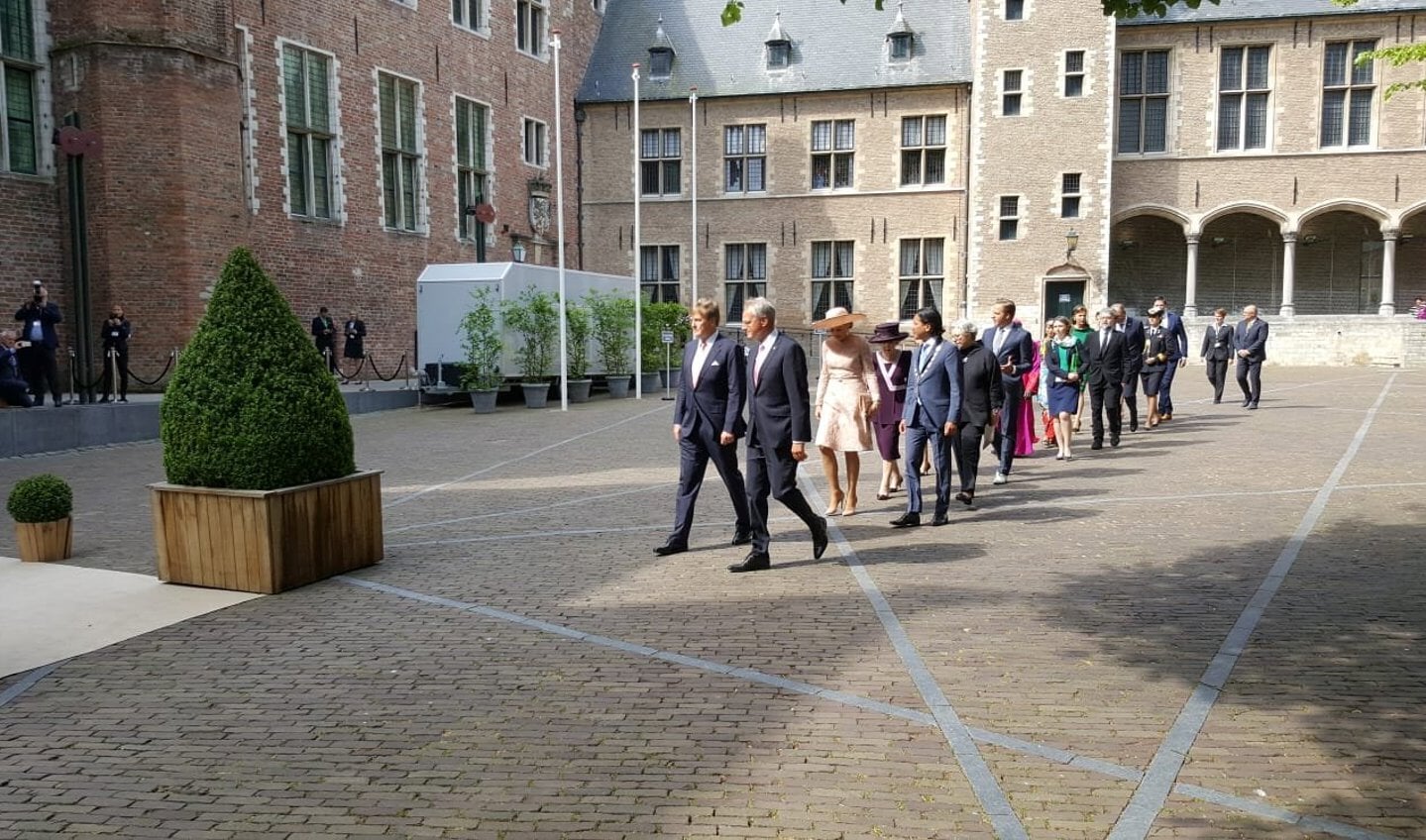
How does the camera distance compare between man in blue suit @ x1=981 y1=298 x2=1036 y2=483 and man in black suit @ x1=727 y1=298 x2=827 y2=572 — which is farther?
man in blue suit @ x1=981 y1=298 x2=1036 y2=483

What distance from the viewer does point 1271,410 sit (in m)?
16.7

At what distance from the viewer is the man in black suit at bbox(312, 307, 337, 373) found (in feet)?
68.8

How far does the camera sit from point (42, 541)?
6.95 metres

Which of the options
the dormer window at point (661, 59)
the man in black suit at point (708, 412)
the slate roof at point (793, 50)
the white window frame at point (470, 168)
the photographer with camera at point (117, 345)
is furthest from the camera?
the dormer window at point (661, 59)

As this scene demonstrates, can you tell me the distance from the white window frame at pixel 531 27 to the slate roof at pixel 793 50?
3.60 meters

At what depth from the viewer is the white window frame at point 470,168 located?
88.2 ft

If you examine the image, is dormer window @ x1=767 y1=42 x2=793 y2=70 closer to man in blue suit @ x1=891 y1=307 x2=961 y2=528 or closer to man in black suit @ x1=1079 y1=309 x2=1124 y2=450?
man in black suit @ x1=1079 y1=309 x2=1124 y2=450

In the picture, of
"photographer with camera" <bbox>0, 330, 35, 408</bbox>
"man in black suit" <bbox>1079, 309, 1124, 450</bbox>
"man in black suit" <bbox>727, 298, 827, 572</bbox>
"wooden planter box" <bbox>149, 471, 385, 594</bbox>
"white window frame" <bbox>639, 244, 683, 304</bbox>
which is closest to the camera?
"wooden planter box" <bbox>149, 471, 385, 594</bbox>

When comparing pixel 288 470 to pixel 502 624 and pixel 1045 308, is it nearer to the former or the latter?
pixel 502 624

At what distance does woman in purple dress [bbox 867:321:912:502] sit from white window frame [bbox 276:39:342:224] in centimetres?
1597

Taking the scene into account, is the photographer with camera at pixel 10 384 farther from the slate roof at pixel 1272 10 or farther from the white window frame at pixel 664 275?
the slate roof at pixel 1272 10

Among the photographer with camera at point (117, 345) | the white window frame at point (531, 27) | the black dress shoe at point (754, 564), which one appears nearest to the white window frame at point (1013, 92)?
the white window frame at point (531, 27)

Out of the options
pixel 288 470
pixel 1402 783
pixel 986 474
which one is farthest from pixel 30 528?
pixel 986 474

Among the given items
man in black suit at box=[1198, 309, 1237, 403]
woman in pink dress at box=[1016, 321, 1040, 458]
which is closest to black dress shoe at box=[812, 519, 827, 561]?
woman in pink dress at box=[1016, 321, 1040, 458]
